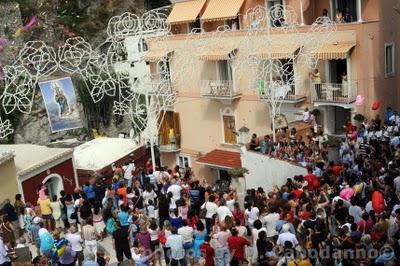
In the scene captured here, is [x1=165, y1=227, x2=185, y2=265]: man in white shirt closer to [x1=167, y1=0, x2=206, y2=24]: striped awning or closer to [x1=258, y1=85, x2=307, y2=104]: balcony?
[x1=258, y1=85, x2=307, y2=104]: balcony

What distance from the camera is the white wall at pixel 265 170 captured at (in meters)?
20.0

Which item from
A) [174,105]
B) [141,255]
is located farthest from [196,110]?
[141,255]

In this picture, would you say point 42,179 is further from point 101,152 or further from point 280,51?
point 280,51

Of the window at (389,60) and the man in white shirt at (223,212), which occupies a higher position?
the window at (389,60)

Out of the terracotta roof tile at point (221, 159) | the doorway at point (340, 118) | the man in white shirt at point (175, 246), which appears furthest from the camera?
the terracotta roof tile at point (221, 159)

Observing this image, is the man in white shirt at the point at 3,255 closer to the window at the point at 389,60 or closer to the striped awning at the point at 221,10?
the window at the point at 389,60

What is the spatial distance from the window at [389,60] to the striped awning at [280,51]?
4.10 meters

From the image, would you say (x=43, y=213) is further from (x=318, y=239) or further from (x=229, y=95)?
(x=229, y=95)

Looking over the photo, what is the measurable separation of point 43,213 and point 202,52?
54.0ft

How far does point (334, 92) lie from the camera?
2533 cm

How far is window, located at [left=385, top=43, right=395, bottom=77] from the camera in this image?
1014 inches

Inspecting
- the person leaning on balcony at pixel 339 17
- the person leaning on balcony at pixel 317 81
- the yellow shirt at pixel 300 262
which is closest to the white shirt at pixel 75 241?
the yellow shirt at pixel 300 262

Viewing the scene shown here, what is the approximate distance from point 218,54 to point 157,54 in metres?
4.63

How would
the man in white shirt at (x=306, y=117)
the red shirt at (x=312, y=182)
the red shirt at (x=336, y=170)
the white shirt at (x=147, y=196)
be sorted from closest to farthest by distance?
the red shirt at (x=312, y=182)
the white shirt at (x=147, y=196)
the red shirt at (x=336, y=170)
the man in white shirt at (x=306, y=117)
